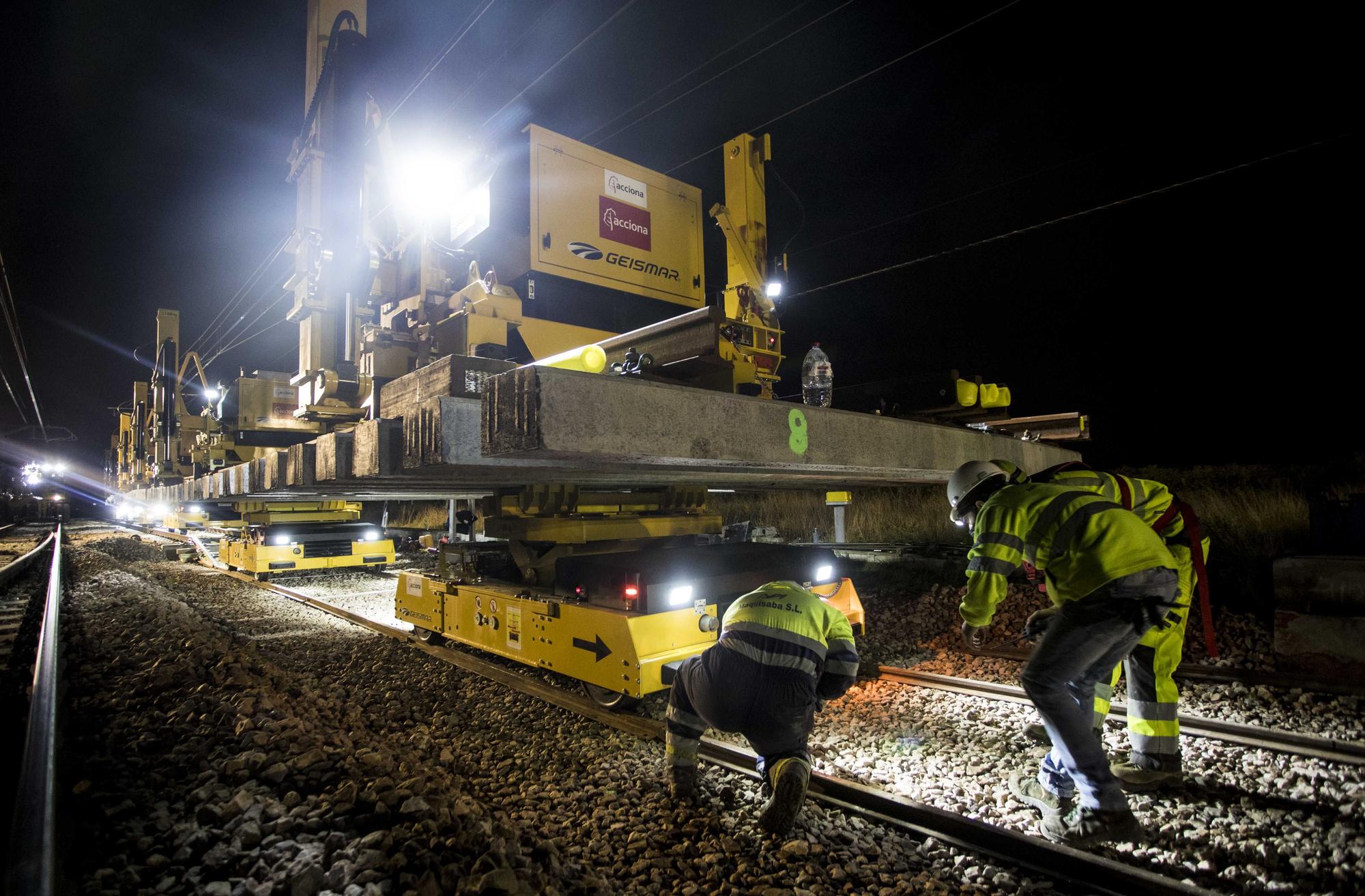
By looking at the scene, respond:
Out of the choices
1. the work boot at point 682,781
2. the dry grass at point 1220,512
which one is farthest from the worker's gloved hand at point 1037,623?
the work boot at point 682,781

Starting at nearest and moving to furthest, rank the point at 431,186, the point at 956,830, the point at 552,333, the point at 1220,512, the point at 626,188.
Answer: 1. the point at 956,830
2. the point at 552,333
3. the point at 626,188
4. the point at 431,186
5. the point at 1220,512

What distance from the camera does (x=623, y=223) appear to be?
559 centimetres

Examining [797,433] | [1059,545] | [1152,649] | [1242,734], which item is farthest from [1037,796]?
[797,433]

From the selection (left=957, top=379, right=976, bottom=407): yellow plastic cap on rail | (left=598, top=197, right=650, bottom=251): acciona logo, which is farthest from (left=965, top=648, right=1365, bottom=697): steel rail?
(left=598, top=197, right=650, bottom=251): acciona logo

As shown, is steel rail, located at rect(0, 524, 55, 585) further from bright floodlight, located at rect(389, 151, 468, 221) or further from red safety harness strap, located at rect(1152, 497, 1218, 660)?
red safety harness strap, located at rect(1152, 497, 1218, 660)

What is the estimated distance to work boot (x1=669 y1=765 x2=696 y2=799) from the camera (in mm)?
3391

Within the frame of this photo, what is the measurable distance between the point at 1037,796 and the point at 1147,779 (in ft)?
2.25

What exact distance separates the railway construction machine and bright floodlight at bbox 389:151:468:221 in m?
0.02

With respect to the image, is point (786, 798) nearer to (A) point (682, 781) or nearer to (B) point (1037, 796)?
(A) point (682, 781)

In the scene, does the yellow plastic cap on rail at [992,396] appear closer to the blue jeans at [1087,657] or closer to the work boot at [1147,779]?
the blue jeans at [1087,657]

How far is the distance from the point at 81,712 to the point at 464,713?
229 centimetres

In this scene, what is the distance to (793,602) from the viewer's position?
334 cm

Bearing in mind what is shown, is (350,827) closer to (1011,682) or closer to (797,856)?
(797,856)

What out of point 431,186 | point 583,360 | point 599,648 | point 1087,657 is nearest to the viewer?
point 583,360
